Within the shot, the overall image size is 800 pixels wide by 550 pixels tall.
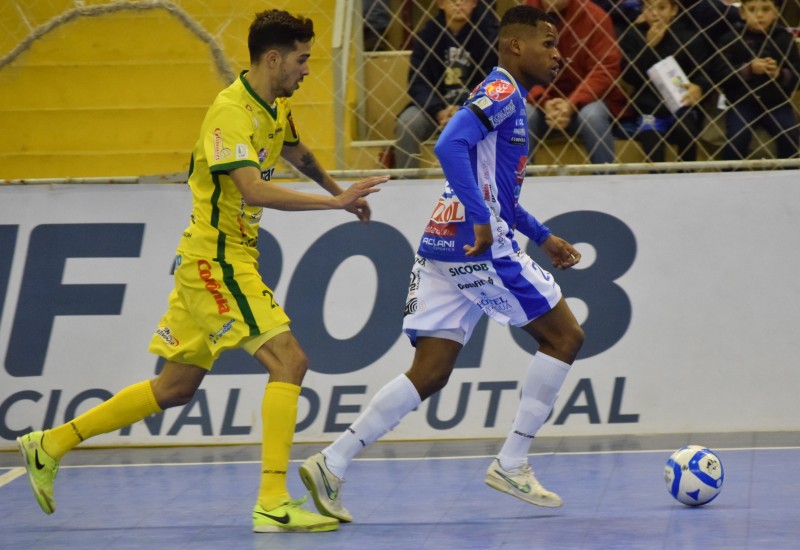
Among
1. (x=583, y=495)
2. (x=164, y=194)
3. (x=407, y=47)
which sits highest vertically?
(x=407, y=47)

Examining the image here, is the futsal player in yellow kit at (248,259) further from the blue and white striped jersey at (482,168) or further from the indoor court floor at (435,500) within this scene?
the blue and white striped jersey at (482,168)

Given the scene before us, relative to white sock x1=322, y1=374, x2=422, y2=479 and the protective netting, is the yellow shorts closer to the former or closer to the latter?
white sock x1=322, y1=374, x2=422, y2=479

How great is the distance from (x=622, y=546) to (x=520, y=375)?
2.34 m

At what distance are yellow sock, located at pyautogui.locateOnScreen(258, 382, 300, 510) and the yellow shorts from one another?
23 centimetres

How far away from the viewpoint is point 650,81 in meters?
8.16

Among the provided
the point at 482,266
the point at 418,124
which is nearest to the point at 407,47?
the point at 418,124

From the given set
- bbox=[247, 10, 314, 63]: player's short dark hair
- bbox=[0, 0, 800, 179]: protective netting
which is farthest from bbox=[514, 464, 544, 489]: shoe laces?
bbox=[0, 0, 800, 179]: protective netting

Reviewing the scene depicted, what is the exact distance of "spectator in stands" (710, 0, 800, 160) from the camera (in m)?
7.95

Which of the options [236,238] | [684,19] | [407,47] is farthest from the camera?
[407,47]

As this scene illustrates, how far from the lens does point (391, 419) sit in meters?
5.84

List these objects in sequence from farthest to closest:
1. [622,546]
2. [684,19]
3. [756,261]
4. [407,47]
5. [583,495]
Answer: [407,47] → [684,19] → [756,261] → [583,495] → [622,546]

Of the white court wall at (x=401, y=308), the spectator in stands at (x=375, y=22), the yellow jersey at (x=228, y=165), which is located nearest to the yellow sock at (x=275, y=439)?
the yellow jersey at (x=228, y=165)

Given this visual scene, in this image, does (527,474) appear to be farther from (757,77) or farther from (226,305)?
(757,77)

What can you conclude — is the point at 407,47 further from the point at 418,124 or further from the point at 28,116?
the point at 28,116
